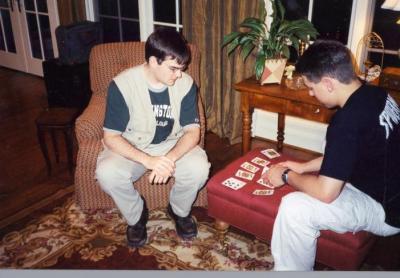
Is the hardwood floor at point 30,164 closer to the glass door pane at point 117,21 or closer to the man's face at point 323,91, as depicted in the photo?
the man's face at point 323,91

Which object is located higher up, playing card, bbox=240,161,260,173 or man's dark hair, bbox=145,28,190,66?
man's dark hair, bbox=145,28,190,66

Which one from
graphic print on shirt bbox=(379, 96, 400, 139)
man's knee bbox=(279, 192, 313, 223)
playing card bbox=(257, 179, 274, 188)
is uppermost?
graphic print on shirt bbox=(379, 96, 400, 139)

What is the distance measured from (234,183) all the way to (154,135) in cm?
54

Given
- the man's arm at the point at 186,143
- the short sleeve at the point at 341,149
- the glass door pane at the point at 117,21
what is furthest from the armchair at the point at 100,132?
the glass door pane at the point at 117,21

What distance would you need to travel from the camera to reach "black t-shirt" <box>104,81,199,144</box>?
214 centimetres

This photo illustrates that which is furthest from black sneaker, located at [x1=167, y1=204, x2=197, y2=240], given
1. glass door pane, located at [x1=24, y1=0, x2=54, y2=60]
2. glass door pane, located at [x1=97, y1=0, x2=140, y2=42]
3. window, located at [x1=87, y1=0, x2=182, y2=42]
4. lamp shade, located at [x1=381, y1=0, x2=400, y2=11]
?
glass door pane, located at [x1=97, y1=0, x2=140, y2=42]

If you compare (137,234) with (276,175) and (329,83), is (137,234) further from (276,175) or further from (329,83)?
(329,83)

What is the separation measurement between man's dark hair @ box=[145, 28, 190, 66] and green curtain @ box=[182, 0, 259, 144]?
1.25m

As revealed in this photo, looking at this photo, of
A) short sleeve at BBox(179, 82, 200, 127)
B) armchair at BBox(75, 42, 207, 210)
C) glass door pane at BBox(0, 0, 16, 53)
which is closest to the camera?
short sleeve at BBox(179, 82, 200, 127)

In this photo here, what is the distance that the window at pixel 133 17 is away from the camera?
3.93 metres

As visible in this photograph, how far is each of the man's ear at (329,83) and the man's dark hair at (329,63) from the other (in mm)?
14

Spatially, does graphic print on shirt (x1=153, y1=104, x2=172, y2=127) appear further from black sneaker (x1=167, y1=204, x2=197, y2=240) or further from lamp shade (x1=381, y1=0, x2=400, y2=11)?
lamp shade (x1=381, y1=0, x2=400, y2=11)

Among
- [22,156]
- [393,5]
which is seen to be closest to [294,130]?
[393,5]

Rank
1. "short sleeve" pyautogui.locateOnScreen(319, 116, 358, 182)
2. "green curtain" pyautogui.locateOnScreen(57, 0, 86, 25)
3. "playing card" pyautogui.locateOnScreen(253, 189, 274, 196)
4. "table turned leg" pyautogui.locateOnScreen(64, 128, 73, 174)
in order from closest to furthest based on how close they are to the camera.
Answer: "short sleeve" pyautogui.locateOnScreen(319, 116, 358, 182) → "playing card" pyautogui.locateOnScreen(253, 189, 274, 196) → "table turned leg" pyautogui.locateOnScreen(64, 128, 73, 174) → "green curtain" pyautogui.locateOnScreen(57, 0, 86, 25)
